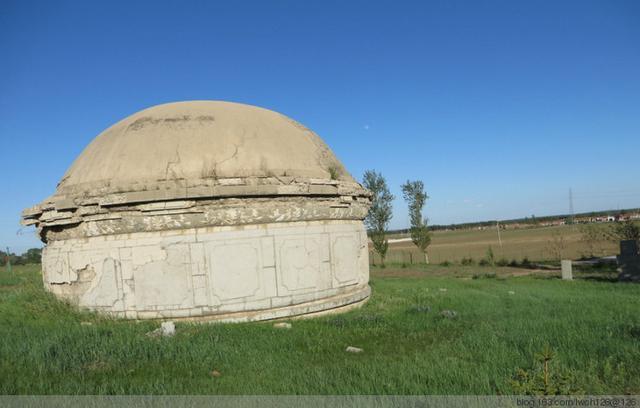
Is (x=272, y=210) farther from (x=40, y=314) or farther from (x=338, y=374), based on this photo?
(x=40, y=314)

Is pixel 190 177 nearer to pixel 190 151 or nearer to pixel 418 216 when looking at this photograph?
pixel 190 151

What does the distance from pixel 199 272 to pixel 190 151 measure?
245 centimetres

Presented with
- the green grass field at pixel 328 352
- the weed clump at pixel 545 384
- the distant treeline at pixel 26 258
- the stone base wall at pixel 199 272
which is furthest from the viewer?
the distant treeline at pixel 26 258

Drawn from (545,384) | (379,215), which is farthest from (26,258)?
(545,384)

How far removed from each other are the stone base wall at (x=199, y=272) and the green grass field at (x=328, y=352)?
0.40 meters

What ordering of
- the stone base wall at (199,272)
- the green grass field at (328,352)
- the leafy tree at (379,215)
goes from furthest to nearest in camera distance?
the leafy tree at (379,215), the stone base wall at (199,272), the green grass field at (328,352)

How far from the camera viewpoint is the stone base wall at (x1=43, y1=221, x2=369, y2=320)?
27.2 ft

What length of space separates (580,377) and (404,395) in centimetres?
201

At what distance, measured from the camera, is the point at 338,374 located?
202 inches

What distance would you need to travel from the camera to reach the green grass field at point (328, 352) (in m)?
4.76

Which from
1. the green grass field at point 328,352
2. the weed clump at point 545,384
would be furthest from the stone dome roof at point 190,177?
the weed clump at point 545,384

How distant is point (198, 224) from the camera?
8.34 metres

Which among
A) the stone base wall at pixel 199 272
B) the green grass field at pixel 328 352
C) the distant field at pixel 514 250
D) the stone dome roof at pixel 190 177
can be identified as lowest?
the distant field at pixel 514 250

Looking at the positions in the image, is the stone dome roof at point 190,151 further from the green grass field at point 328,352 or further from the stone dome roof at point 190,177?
the green grass field at point 328,352
